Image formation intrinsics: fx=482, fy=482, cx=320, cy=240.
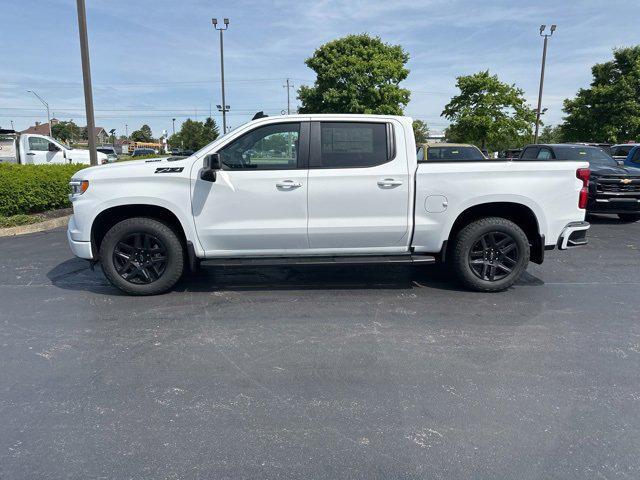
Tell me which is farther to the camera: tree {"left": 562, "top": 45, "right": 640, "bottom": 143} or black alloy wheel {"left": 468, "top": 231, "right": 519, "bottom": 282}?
tree {"left": 562, "top": 45, "right": 640, "bottom": 143}

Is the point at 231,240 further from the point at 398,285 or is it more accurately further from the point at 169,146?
the point at 169,146

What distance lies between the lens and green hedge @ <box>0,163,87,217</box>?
31.0ft

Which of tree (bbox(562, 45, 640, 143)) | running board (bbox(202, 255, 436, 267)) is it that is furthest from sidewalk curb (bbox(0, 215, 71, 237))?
tree (bbox(562, 45, 640, 143))

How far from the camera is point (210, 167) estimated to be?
4859 mm

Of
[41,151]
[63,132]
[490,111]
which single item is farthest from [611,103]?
[63,132]

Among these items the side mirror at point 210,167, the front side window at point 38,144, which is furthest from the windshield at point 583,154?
the front side window at point 38,144

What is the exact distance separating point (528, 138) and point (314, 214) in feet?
106

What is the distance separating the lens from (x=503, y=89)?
104 ft

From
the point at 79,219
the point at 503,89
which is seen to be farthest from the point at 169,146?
the point at 79,219

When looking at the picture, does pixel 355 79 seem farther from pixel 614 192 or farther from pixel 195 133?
pixel 195 133

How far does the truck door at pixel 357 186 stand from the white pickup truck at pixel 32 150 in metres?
15.8

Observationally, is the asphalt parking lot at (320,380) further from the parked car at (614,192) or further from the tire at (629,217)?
the tire at (629,217)

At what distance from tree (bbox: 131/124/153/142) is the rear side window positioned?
423 ft

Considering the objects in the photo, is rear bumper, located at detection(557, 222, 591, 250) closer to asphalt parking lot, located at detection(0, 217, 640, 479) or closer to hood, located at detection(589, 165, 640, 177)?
asphalt parking lot, located at detection(0, 217, 640, 479)
